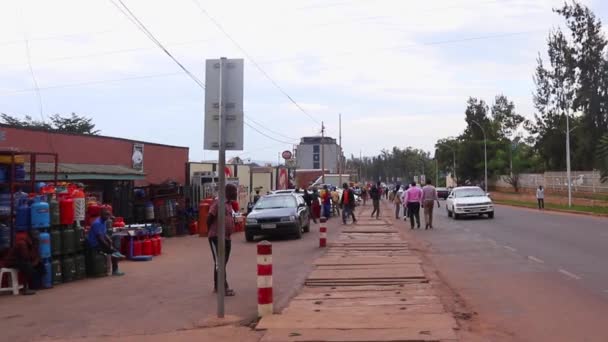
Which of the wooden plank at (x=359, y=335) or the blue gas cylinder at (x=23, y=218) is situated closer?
the wooden plank at (x=359, y=335)

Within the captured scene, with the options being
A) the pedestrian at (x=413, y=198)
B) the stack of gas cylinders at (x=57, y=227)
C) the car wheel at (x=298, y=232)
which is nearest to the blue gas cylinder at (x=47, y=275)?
the stack of gas cylinders at (x=57, y=227)

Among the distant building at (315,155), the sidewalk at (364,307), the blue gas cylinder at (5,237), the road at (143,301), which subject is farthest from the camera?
the distant building at (315,155)

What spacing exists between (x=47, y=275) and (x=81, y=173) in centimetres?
716

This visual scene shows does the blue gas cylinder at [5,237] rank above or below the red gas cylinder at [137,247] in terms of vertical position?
above

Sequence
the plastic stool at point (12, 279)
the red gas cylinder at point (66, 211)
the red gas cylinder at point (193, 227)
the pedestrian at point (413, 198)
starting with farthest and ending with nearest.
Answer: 1. the pedestrian at point (413, 198)
2. the red gas cylinder at point (193, 227)
3. the red gas cylinder at point (66, 211)
4. the plastic stool at point (12, 279)

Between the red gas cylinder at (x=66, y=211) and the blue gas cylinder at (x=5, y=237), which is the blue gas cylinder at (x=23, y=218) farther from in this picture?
the red gas cylinder at (x=66, y=211)

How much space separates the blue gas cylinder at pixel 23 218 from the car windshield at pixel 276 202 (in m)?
11.5

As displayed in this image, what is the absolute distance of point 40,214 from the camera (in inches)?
468

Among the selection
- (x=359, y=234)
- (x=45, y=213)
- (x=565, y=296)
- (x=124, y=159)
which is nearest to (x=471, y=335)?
(x=565, y=296)

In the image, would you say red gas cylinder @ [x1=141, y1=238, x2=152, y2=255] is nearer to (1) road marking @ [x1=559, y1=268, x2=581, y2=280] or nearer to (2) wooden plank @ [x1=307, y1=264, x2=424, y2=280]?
(2) wooden plank @ [x1=307, y1=264, x2=424, y2=280]

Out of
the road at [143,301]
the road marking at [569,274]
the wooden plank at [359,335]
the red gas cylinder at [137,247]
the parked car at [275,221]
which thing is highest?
the parked car at [275,221]

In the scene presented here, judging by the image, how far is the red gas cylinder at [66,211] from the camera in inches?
500

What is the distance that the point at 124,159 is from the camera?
82.4ft

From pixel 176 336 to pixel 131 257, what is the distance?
9.34 metres
